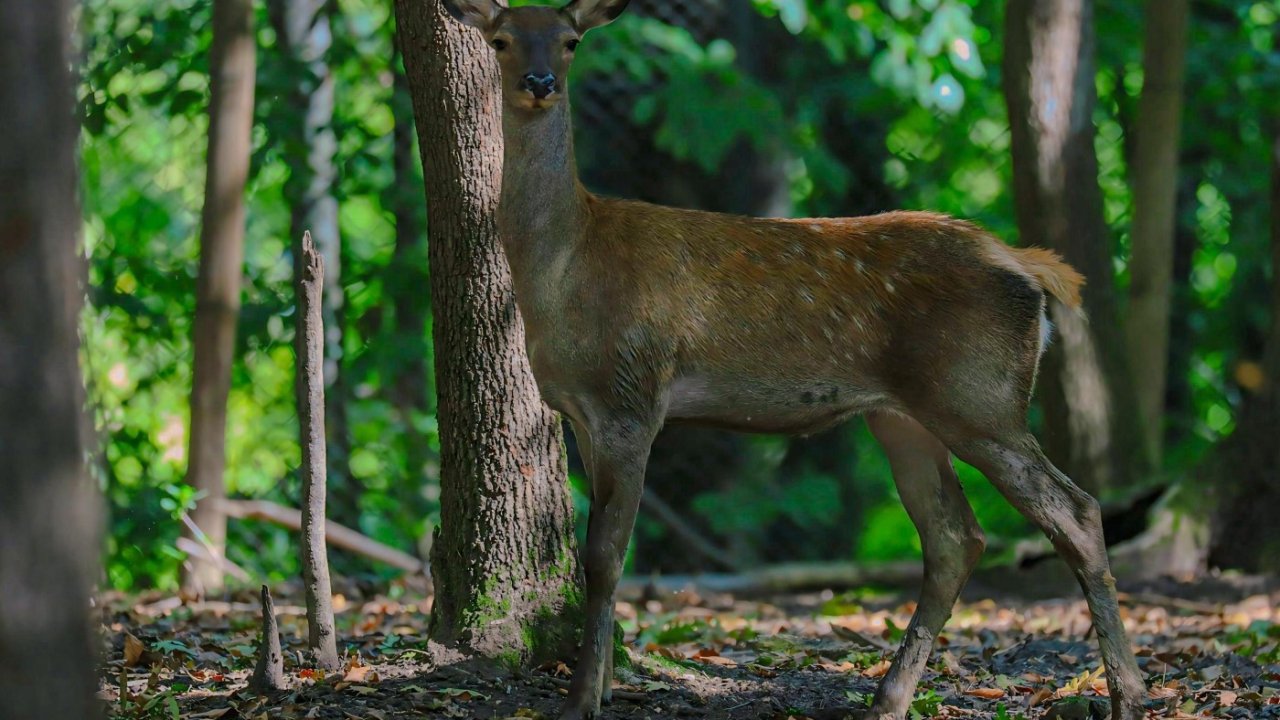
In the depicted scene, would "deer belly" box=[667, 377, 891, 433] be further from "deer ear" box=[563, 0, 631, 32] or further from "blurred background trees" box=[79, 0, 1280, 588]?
"blurred background trees" box=[79, 0, 1280, 588]

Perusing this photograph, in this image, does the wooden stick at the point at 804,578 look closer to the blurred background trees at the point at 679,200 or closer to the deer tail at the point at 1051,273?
the blurred background trees at the point at 679,200

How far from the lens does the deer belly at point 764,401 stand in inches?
206

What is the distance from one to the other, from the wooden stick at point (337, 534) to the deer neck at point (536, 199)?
4.04 metres

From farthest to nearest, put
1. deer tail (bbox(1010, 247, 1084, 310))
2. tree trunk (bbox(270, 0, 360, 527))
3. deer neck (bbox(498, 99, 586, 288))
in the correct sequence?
tree trunk (bbox(270, 0, 360, 527)), deer tail (bbox(1010, 247, 1084, 310)), deer neck (bbox(498, 99, 586, 288))

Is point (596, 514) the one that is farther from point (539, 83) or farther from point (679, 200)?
point (679, 200)

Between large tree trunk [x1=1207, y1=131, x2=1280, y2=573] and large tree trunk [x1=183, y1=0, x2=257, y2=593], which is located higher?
large tree trunk [x1=183, y1=0, x2=257, y2=593]

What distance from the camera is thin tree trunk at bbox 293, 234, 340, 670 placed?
475 cm

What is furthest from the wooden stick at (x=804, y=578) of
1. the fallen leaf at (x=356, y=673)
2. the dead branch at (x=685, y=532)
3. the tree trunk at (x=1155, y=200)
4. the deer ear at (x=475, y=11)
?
the deer ear at (x=475, y=11)

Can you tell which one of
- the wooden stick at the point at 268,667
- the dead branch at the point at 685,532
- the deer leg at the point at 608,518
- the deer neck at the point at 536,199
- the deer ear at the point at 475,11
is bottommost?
the dead branch at the point at 685,532

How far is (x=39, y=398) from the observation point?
8.36 ft

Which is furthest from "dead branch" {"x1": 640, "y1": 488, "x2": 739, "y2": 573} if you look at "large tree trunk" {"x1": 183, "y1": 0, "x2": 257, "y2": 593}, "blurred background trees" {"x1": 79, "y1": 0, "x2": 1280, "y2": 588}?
"large tree trunk" {"x1": 183, "y1": 0, "x2": 257, "y2": 593}

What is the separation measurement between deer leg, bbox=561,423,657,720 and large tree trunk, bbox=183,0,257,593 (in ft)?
11.8

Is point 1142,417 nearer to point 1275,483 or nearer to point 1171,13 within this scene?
point 1275,483

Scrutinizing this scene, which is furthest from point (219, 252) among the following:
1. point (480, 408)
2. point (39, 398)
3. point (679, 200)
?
point (39, 398)
